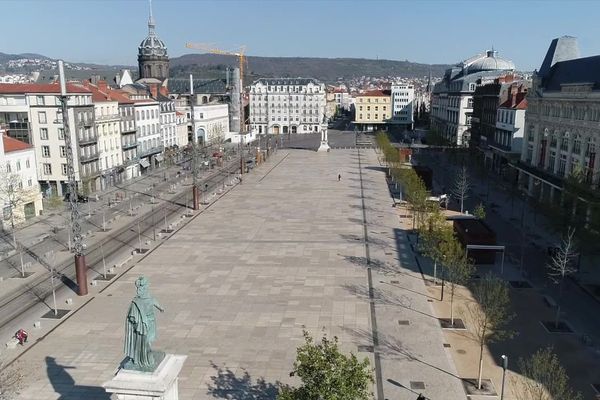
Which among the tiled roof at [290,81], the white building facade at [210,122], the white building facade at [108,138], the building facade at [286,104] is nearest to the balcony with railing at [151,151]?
the white building facade at [108,138]

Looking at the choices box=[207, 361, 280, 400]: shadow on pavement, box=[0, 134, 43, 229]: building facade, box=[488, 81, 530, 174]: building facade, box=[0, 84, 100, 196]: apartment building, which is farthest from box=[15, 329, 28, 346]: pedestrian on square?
box=[488, 81, 530, 174]: building facade

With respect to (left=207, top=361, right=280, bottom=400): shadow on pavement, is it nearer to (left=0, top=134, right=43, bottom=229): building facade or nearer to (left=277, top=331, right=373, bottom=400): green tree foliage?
(left=277, top=331, right=373, bottom=400): green tree foliage

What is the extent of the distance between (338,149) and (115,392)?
126 meters

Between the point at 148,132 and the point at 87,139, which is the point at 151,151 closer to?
the point at 148,132

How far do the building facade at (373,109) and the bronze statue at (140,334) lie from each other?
183419mm

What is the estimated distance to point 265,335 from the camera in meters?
30.1

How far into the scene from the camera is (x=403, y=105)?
194625 mm

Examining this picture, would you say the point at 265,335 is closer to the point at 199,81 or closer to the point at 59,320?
the point at 59,320

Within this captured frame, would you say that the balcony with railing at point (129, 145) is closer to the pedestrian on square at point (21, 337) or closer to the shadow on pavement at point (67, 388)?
the pedestrian on square at point (21, 337)

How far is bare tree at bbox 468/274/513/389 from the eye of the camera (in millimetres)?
26422

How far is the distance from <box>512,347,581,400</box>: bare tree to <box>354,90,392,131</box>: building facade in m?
172

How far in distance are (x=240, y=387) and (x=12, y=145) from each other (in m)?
51.2

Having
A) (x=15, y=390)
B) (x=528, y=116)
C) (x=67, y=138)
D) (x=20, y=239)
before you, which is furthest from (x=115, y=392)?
(x=528, y=116)

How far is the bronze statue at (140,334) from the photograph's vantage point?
1577 centimetres
